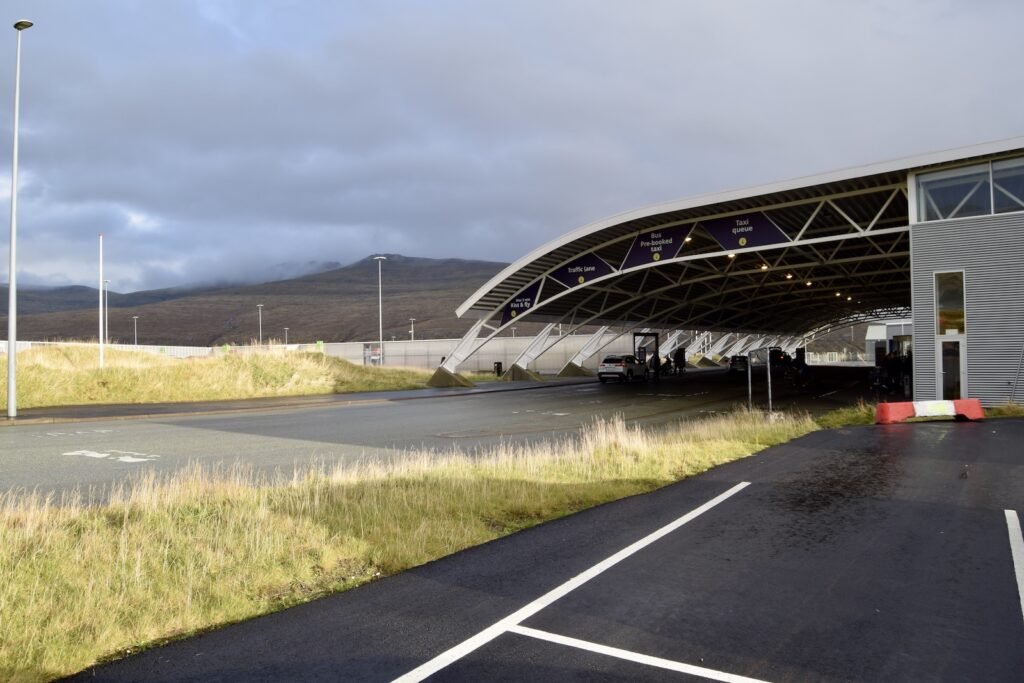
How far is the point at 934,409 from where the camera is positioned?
62.2 ft

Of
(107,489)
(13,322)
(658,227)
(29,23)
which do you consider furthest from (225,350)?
(107,489)

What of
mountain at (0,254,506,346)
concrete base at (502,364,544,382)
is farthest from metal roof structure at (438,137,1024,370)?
mountain at (0,254,506,346)

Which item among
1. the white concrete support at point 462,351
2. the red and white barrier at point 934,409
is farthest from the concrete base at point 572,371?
the red and white barrier at point 934,409

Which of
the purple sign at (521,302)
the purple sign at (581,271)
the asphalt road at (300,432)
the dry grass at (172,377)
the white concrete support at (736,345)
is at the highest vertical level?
the purple sign at (581,271)

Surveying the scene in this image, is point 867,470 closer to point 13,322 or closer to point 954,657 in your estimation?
point 954,657

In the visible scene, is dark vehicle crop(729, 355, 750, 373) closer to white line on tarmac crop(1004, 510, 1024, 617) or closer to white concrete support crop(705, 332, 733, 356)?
white concrete support crop(705, 332, 733, 356)

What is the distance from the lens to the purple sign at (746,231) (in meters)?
27.4

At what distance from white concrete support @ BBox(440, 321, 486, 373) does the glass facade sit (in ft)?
81.0

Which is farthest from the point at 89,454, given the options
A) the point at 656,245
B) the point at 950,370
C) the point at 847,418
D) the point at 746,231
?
the point at 656,245

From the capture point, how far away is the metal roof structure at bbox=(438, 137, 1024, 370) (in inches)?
978

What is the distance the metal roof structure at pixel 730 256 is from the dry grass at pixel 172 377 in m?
8.82

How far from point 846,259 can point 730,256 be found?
528cm

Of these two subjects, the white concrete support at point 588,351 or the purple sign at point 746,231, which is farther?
the white concrete support at point 588,351

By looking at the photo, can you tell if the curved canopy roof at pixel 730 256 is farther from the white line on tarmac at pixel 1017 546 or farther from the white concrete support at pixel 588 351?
the white line on tarmac at pixel 1017 546
